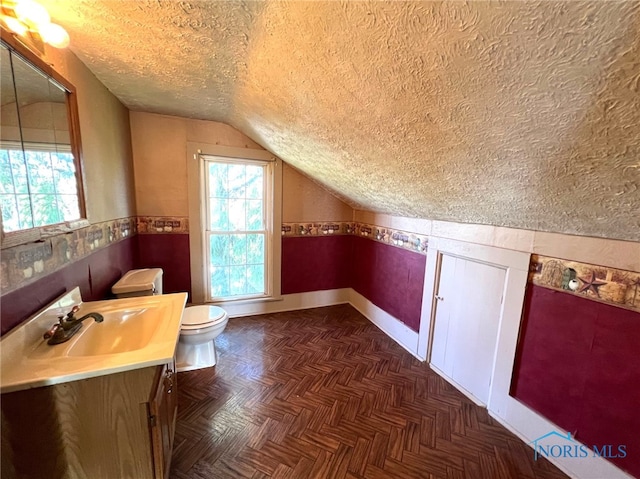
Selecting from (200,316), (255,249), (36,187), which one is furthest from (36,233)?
(255,249)

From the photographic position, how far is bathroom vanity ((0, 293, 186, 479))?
2.97 ft

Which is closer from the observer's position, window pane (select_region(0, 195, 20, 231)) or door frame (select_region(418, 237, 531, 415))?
window pane (select_region(0, 195, 20, 231))

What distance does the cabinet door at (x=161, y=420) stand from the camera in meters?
1.06

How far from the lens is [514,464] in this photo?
1.49 m

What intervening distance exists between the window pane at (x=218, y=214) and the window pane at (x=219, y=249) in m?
0.11

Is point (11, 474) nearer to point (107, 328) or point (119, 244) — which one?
point (107, 328)

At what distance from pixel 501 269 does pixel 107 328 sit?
2.41m

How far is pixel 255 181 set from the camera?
10.1 feet

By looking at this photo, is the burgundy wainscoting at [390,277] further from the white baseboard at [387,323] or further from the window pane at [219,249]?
the window pane at [219,249]

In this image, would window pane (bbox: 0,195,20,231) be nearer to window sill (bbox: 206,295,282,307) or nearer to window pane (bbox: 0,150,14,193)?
window pane (bbox: 0,150,14,193)

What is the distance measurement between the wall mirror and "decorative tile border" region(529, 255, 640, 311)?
2547 mm

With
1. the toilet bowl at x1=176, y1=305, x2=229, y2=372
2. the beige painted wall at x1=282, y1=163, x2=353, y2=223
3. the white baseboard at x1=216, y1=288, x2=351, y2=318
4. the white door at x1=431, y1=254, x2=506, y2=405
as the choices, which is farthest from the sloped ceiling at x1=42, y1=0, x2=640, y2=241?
the white baseboard at x1=216, y1=288, x2=351, y2=318

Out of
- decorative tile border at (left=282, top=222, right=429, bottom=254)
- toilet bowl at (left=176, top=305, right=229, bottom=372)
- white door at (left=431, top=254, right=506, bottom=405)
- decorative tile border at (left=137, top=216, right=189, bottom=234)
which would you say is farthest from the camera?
decorative tile border at (left=137, top=216, right=189, bottom=234)

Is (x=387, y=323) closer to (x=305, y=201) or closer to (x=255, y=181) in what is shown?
(x=305, y=201)
